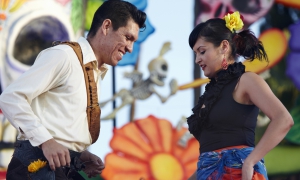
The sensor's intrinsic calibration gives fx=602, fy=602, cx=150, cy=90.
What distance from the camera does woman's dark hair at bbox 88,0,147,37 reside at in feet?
8.26

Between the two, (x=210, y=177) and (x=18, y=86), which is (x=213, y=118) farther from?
(x=18, y=86)

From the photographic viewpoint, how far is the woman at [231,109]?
7.43 ft

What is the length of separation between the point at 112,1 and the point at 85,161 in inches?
27.0

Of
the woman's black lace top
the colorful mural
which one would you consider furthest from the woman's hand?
the colorful mural

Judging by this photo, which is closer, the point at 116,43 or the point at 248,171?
the point at 248,171

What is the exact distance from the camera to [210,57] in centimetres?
252

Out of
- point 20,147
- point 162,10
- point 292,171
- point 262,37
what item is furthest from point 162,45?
point 20,147

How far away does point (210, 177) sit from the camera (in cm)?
239

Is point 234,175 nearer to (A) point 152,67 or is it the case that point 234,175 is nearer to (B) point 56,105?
(B) point 56,105

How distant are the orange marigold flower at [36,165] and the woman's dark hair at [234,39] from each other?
33.8 inches

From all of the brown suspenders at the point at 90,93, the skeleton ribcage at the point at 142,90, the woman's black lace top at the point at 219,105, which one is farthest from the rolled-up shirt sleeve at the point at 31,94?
the skeleton ribcage at the point at 142,90

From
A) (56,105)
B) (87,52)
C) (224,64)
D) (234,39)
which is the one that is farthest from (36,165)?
(234,39)

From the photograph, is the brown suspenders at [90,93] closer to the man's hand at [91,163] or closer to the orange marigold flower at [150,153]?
the man's hand at [91,163]

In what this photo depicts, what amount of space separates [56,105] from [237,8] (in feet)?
9.55
